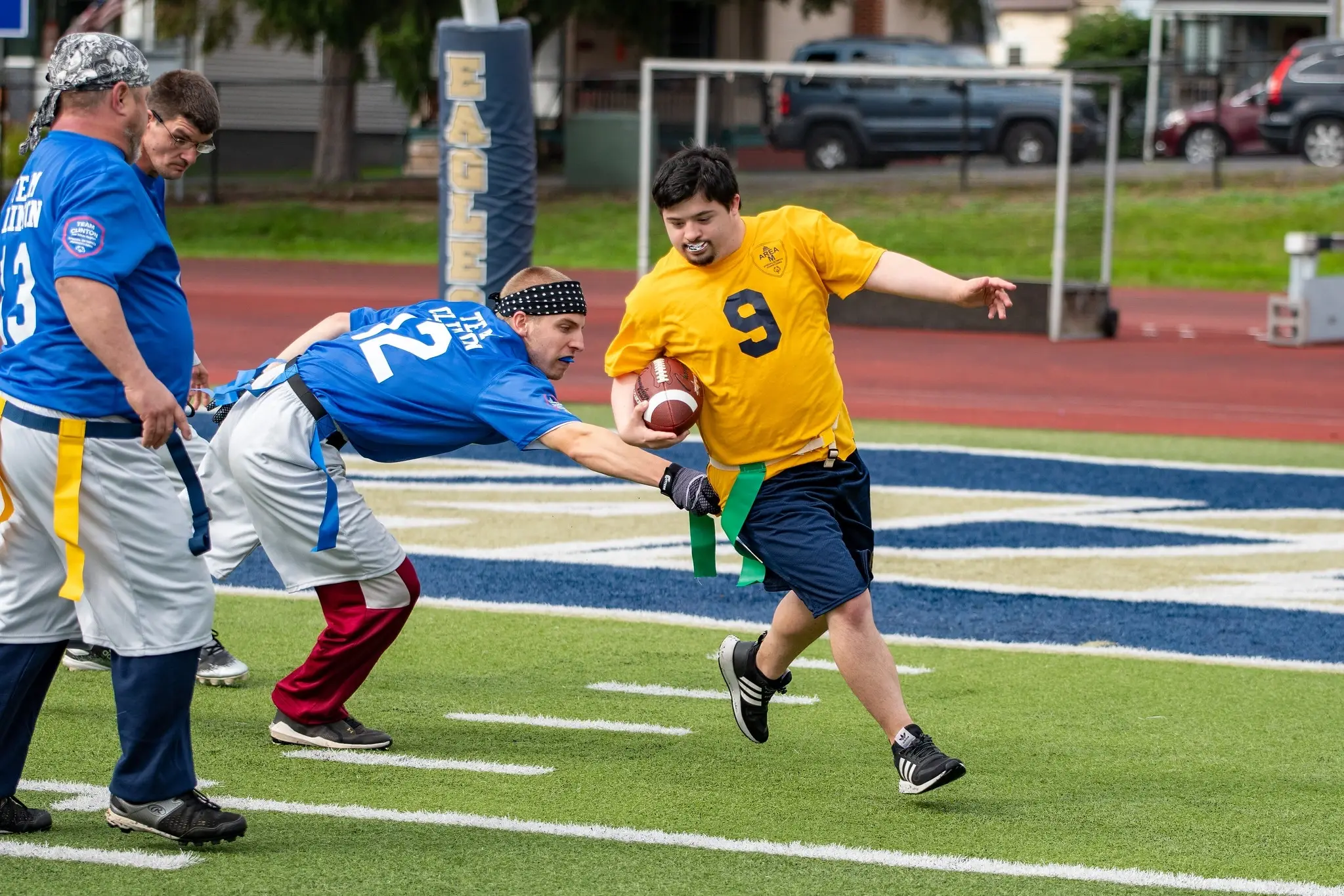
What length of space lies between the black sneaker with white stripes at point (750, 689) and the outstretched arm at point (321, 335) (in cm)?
159

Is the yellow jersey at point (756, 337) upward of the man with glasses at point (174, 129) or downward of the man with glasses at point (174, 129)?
downward

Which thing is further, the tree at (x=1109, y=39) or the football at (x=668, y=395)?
the tree at (x=1109, y=39)

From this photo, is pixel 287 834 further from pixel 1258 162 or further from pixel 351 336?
pixel 1258 162

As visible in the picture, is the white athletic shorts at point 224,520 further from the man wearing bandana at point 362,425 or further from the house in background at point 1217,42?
the house in background at point 1217,42

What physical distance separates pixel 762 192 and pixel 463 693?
14.9 meters

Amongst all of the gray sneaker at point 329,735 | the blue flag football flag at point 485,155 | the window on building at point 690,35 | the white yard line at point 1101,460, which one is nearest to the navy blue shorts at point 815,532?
the gray sneaker at point 329,735

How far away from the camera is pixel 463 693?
6594mm

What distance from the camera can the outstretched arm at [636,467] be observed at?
15.7ft

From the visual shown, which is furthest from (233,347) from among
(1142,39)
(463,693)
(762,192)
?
(1142,39)

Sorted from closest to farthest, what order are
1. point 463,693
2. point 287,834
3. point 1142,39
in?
point 287,834, point 463,693, point 1142,39

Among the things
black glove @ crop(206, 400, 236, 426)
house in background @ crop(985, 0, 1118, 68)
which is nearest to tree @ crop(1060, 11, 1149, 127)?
house in background @ crop(985, 0, 1118, 68)

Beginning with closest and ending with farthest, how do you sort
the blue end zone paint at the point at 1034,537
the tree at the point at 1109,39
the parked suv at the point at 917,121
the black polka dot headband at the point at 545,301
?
1. the black polka dot headband at the point at 545,301
2. the blue end zone paint at the point at 1034,537
3. the parked suv at the point at 917,121
4. the tree at the point at 1109,39

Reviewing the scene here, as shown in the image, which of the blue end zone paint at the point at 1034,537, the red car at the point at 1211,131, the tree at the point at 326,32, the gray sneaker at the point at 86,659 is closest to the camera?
the gray sneaker at the point at 86,659

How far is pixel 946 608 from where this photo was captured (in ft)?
26.8
